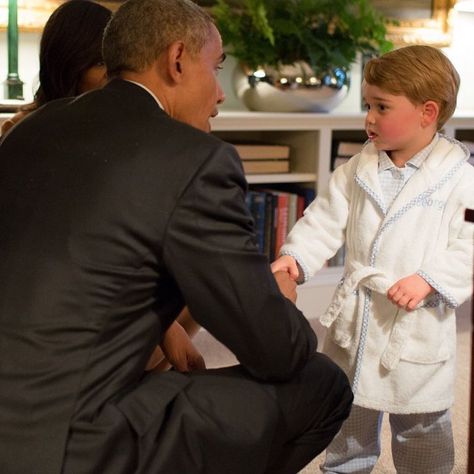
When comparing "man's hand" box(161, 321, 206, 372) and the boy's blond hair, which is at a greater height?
the boy's blond hair

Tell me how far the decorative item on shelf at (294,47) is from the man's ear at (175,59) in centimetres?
167

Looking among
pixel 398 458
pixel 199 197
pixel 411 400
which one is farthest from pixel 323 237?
pixel 199 197

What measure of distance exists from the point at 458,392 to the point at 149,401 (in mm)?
1523

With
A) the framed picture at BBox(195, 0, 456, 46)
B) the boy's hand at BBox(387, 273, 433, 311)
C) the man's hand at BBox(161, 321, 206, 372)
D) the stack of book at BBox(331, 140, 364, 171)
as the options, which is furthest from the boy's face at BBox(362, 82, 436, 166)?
the framed picture at BBox(195, 0, 456, 46)

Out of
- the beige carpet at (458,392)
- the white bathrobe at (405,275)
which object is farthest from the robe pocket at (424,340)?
the beige carpet at (458,392)

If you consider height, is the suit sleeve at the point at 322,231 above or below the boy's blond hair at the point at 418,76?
below

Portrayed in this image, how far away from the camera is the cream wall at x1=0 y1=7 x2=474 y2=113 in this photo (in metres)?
3.17

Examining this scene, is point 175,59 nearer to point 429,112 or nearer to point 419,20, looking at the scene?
point 429,112

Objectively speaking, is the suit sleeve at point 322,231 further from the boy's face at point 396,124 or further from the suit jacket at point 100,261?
the suit jacket at point 100,261

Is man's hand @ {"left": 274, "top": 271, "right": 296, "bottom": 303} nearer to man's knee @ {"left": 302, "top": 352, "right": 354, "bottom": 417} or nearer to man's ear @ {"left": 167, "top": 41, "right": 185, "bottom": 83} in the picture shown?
man's knee @ {"left": 302, "top": 352, "right": 354, "bottom": 417}

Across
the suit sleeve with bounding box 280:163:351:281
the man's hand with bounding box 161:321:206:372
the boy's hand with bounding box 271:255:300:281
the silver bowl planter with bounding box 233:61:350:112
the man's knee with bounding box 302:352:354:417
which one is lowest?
the man's hand with bounding box 161:321:206:372

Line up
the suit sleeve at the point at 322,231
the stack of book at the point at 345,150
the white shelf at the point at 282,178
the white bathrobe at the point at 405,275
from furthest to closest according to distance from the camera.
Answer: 1. the stack of book at the point at 345,150
2. the white shelf at the point at 282,178
3. the suit sleeve at the point at 322,231
4. the white bathrobe at the point at 405,275

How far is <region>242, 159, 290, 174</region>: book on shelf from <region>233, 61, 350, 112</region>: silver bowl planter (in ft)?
0.63

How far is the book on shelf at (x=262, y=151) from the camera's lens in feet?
10.6
